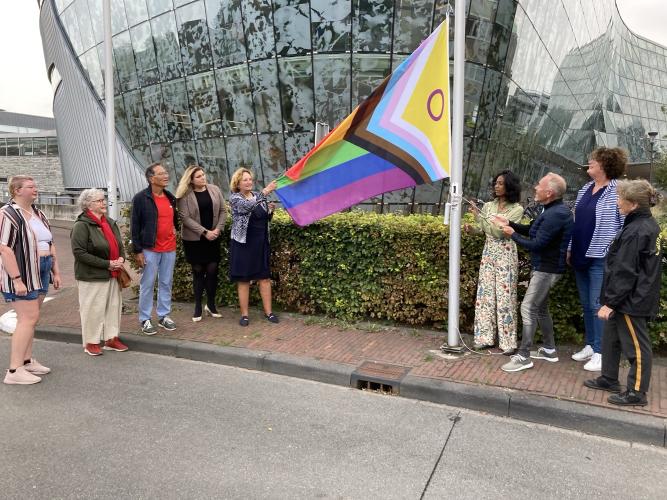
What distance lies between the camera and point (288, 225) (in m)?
6.52

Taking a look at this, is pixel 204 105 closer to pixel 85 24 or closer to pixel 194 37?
pixel 194 37

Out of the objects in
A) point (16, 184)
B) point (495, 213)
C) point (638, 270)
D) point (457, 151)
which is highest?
point (457, 151)

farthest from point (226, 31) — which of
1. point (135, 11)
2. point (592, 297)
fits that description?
point (592, 297)

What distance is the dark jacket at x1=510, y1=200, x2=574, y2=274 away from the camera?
455 cm

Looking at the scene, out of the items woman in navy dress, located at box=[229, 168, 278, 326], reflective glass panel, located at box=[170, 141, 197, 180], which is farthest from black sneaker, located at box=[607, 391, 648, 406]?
reflective glass panel, located at box=[170, 141, 197, 180]

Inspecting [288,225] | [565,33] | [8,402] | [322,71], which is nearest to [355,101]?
[322,71]

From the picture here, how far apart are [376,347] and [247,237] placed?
2.06 m

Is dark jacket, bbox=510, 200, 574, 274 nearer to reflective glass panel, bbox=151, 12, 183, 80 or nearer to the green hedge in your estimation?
the green hedge

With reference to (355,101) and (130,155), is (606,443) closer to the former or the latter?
(355,101)

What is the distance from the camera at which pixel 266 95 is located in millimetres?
16141

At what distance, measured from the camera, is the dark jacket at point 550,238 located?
4.55 meters

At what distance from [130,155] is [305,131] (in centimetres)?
881

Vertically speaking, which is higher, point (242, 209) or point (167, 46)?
point (167, 46)

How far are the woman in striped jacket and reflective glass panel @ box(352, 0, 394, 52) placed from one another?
11.2m
